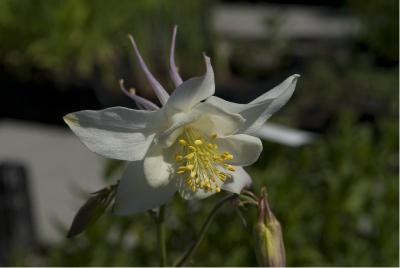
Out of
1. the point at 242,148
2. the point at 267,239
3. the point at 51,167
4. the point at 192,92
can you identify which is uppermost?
the point at 192,92

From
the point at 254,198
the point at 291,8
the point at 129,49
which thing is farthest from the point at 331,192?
the point at 291,8

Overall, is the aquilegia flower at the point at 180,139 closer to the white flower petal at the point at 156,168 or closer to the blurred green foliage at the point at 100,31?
the white flower petal at the point at 156,168

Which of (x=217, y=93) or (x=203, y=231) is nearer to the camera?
(x=203, y=231)

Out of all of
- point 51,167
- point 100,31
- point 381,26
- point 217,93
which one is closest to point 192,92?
point 217,93

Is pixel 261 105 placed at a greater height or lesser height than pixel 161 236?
greater

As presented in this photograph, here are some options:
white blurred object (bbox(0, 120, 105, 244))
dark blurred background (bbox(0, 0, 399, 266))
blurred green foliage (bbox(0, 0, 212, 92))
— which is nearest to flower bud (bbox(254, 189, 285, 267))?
dark blurred background (bbox(0, 0, 399, 266))

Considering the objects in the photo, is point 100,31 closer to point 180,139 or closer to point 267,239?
point 180,139

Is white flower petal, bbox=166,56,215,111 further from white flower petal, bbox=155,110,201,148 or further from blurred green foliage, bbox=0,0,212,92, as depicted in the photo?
blurred green foliage, bbox=0,0,212,92
